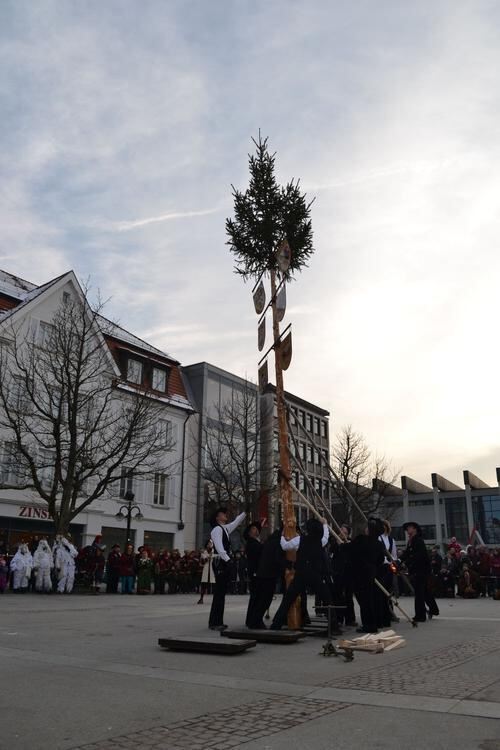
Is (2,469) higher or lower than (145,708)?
higher

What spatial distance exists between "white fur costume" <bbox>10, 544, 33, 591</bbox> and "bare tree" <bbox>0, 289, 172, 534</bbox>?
5.30ft

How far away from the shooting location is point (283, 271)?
12.2 metres

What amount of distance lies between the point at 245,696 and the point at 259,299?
8.05 m

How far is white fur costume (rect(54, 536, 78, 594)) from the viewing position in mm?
22094

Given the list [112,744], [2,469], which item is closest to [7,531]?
[2,469]

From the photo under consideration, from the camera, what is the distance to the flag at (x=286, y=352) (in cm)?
1202

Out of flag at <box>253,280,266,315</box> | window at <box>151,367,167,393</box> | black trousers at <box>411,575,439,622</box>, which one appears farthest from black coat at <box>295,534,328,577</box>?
window at <box>151,367,167,393</box>

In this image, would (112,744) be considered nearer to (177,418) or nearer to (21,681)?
(21,681)

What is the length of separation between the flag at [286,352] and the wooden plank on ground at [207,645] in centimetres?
521

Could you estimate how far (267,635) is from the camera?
30.2ft

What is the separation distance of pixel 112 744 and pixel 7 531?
2777 centimetres

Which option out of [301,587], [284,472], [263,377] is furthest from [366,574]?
[263,377]

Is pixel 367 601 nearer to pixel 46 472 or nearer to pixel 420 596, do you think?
pixel 420 596

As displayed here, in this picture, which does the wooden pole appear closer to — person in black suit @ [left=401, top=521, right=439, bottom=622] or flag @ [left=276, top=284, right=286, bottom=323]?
flag @ [left=276, top=284, right=286, bottom=323]
